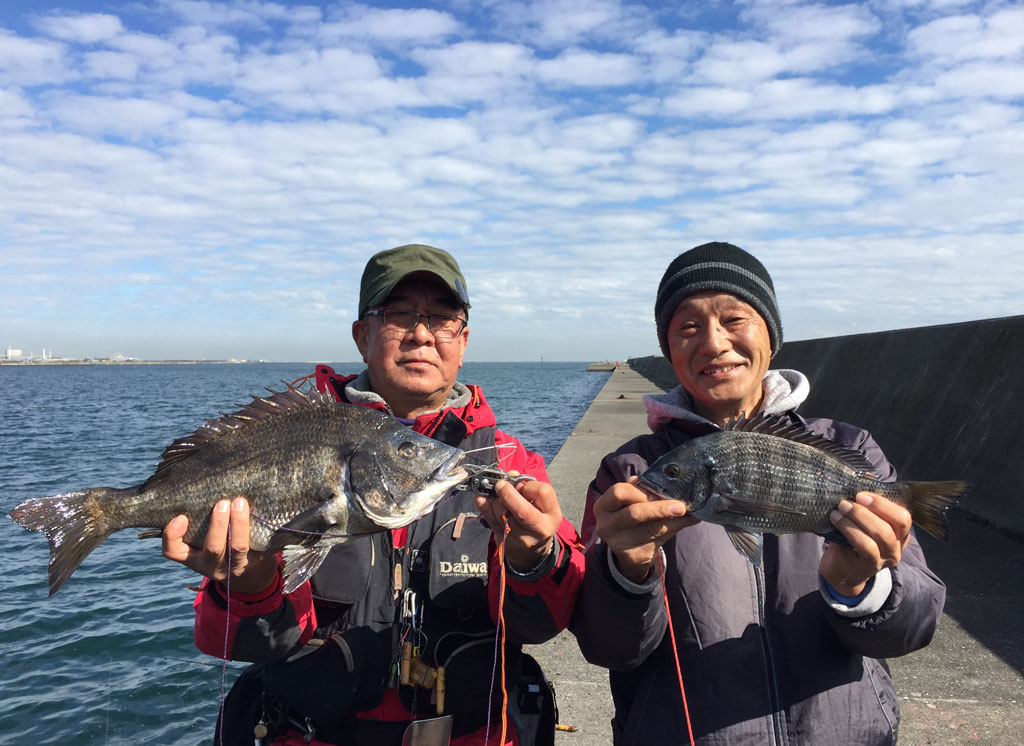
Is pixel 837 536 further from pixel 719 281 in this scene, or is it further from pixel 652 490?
pixel 719 281

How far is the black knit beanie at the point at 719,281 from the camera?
2.68 metres

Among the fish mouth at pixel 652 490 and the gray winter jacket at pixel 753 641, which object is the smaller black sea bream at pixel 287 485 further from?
the gray winter jacket at pixel 753 641

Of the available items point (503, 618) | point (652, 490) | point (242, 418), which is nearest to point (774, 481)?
point (652, 490)

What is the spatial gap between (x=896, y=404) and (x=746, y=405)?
8107 millimetres

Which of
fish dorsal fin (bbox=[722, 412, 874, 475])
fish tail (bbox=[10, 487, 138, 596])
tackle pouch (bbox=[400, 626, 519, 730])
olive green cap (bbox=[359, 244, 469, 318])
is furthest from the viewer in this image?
olive green cap (bbox=[359, 244, 469, 318])

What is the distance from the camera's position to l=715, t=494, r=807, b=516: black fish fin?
228 cm

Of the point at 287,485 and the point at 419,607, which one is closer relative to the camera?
the point at 287,485

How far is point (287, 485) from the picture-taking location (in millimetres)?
2660

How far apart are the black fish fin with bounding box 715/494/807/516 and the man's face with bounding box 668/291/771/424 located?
0.49 metres

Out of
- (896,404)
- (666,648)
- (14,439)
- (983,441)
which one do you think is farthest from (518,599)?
(14,439)

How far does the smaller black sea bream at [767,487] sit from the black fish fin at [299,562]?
127cm

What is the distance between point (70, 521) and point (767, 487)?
2908 millimetres

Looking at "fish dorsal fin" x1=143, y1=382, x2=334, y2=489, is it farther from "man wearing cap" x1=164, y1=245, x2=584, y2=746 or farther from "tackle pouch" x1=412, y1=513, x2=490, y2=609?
"tackle pouch" x1=412, y1=513, x2=490, y2=609

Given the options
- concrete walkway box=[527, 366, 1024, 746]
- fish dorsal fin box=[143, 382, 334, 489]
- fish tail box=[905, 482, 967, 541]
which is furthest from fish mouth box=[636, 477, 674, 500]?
concrete walkway box=[527, 366, 1024, 746]
